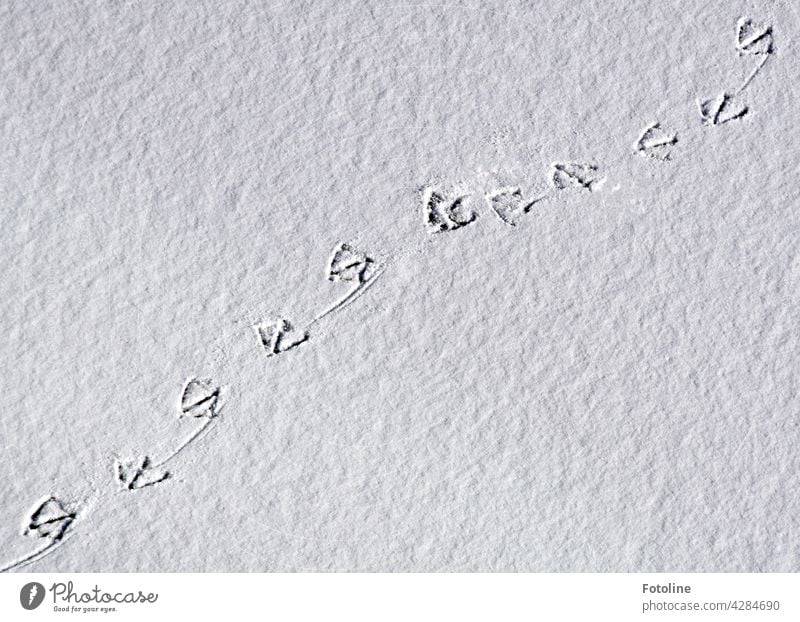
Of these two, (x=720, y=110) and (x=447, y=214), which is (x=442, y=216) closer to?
(x=447, y=214)

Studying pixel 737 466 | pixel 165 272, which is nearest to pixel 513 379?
pixel 737 466

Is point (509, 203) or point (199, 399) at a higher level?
point (509, 203)

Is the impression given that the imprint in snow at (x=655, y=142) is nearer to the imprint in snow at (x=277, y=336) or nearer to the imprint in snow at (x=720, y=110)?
the imprint in snow at (x=720, y=110)

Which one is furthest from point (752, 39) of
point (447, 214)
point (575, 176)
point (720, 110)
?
point (447, 214)

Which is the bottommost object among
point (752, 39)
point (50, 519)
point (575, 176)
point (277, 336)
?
point (50, 519)

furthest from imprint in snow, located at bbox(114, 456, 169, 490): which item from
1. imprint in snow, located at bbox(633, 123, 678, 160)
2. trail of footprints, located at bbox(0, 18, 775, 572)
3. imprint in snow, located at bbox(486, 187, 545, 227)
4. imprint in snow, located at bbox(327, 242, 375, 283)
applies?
imprint in snow, located at bbox(633, 123, 678, 160)
